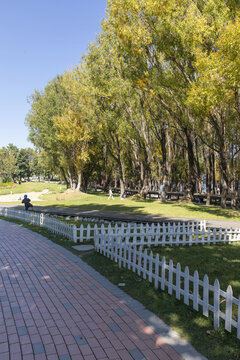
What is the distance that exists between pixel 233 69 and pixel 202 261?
1044 centimetres

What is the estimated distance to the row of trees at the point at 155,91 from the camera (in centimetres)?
1678

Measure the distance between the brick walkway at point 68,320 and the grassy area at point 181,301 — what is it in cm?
28

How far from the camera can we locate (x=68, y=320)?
5219 mm

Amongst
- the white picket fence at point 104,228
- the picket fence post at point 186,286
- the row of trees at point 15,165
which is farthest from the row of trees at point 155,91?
the row of trees at point 15,165

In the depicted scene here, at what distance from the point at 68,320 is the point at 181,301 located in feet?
7.26

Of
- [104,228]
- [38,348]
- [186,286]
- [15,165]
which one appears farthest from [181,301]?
[15,165]

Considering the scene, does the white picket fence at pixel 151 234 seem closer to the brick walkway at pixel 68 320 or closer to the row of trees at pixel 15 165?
the brick walkway at pixel 68 320

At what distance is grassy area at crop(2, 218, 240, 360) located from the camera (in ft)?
14.7

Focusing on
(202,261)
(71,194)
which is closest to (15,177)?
(71,194)

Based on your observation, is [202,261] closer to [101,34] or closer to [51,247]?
[51,247]

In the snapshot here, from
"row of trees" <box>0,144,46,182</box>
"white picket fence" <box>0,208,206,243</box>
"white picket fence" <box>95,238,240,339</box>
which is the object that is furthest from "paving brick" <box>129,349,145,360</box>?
"row of trees" <box>0,144,46,182</box>

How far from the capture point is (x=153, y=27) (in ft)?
66.6

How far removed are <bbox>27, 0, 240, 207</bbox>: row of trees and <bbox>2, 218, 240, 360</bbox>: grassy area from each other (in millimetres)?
9315

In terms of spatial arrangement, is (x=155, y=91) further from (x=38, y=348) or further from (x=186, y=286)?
(x=38, y=348)
